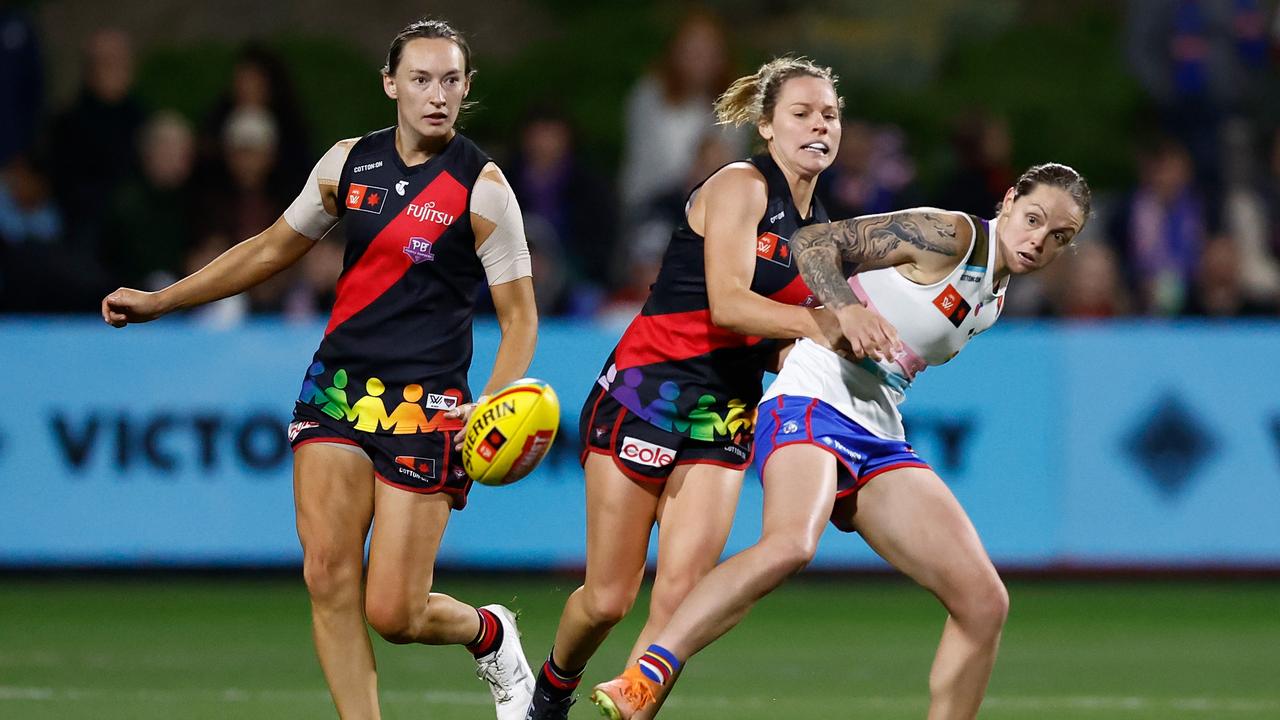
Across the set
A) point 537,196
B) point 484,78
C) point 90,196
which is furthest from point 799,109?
point 484,78

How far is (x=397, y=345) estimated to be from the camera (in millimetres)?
6246

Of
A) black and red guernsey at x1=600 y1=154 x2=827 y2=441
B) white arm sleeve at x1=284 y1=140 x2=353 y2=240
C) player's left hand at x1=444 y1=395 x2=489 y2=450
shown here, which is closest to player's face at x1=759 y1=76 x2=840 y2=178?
black and red guernsey at x1=600 y1=154 x2=827 y2=441

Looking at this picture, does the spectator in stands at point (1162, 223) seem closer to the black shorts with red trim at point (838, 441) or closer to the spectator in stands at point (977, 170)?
the spectator in stands at point (977, 170)

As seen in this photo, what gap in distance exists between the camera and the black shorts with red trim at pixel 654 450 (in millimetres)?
6379

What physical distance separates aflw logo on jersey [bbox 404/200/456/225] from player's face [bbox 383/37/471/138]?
0.23 meters

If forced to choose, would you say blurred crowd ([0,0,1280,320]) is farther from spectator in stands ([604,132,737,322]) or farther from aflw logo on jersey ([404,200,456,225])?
aflw logo on jersey ([404,200,456,225])

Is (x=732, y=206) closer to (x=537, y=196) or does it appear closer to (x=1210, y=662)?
(x=1210, y=662)

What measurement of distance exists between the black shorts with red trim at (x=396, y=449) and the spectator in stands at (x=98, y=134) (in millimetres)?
6974

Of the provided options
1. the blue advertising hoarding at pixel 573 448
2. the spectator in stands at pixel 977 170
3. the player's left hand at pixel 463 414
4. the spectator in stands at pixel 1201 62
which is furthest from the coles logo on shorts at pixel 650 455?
the spectator in stands at pixel 1201 62

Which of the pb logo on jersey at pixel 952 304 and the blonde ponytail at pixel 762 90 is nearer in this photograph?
the pb logo on jersey at pixel 952 304

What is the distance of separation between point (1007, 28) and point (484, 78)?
4910mm

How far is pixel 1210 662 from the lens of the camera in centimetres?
868

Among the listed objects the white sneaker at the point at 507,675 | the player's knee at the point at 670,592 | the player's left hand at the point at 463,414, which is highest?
the player's left hand at the point at 463,414

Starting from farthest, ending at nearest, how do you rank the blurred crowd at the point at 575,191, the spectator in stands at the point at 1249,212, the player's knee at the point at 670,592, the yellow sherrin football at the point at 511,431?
the spectator in stands at the point at 1249,212
the blurred crowd at the point at 575,191
the player's knee at the point at 670,592
the yellow sherrin football at the point at 511,431
